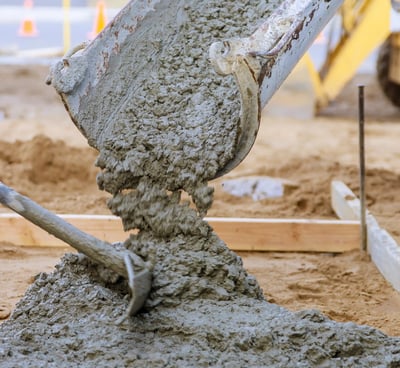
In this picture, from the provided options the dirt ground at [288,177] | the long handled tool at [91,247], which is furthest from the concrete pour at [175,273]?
the dirt ground at [288,177]

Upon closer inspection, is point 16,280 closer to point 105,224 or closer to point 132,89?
point 105,224

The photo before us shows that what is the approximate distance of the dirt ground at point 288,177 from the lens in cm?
377

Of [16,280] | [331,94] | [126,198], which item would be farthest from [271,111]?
[126,198]

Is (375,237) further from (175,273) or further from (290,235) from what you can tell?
(175,273)

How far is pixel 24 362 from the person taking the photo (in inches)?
99.4

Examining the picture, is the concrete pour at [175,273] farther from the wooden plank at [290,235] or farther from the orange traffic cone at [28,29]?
the orange traffic cone at [28,29]

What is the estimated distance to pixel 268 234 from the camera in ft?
14.6

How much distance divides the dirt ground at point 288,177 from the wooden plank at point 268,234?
53 millimetres

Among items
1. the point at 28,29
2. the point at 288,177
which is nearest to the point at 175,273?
the point at 288,177

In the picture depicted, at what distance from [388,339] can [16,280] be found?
1848mm

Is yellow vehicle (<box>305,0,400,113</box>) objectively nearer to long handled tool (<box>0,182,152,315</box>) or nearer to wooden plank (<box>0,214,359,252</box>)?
wooden plank (<box>0,214,359,252</box>)

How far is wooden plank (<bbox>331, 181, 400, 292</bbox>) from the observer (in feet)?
12.7

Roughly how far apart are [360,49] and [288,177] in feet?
11.0

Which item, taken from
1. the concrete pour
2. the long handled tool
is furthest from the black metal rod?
the long handled tool
